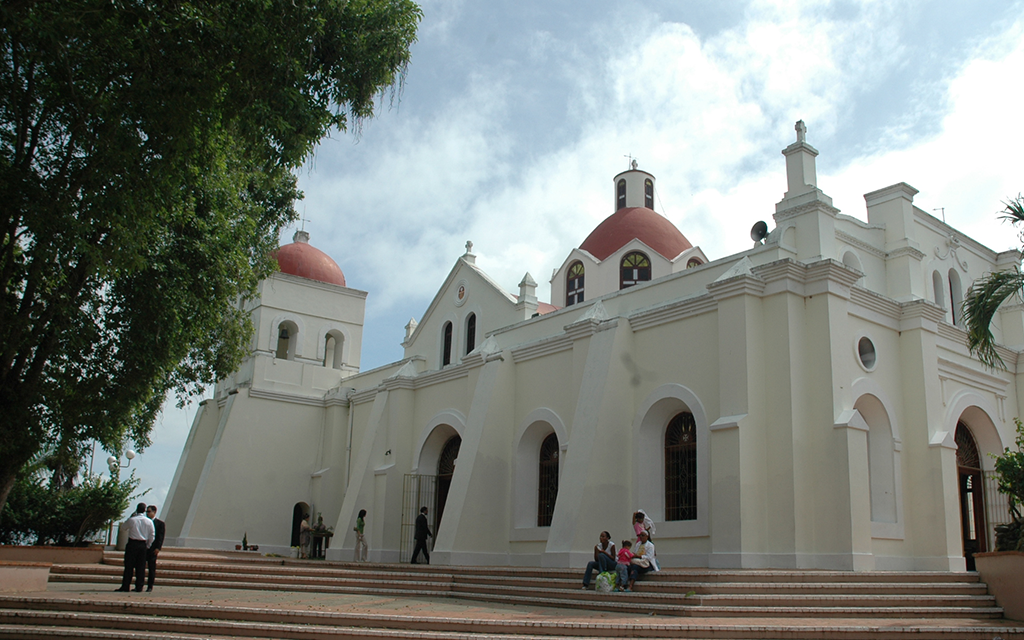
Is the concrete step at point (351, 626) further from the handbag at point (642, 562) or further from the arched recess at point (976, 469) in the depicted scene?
the arched recess at point (976, 469)

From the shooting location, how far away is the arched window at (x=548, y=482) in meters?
16.7

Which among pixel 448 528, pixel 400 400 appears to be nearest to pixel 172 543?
pixel 400 400

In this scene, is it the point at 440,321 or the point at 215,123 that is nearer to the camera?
the point at 215,123

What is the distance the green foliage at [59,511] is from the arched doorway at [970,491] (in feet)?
53.7

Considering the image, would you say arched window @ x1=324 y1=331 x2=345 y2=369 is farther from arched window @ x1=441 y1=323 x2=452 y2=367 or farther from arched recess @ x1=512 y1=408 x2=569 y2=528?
arched recess @ x1=512 y1=408 x2=569 y2=528

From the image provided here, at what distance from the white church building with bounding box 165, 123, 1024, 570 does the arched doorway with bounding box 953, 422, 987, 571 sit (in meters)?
0.04

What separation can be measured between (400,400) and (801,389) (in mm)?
10699

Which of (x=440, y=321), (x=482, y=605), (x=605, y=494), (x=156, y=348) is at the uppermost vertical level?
(x=440, y=321)

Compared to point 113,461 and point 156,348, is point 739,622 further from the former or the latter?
point 113,461

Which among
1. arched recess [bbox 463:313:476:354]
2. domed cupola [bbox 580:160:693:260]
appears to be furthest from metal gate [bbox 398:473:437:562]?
domed cupola [bbox 580:160:693:260]

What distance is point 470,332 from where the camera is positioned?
71.6ft

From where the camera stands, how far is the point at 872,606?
954 centimetres

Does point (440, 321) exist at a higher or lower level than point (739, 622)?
higher

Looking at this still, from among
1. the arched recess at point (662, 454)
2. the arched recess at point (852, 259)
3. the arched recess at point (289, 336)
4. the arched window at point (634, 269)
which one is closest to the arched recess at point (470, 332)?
the arched window at point (634, 269)
